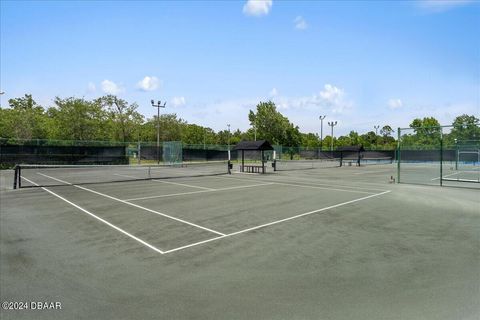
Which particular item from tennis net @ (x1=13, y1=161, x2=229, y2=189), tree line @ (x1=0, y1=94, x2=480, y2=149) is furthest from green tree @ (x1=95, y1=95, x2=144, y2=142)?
tennis net @ (x1=13, y1=161, x2=229, y2=189)

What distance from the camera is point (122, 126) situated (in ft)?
206

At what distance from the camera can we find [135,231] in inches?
326

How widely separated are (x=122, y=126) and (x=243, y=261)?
62.2 m

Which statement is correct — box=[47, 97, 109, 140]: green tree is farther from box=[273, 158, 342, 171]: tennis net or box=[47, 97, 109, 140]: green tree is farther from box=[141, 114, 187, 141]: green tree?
box=[273, 158, 342, 171]: tennis net

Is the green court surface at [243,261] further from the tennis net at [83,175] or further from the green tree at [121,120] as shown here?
the green tree at [121,120]

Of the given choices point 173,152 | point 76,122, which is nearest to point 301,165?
point 173,152

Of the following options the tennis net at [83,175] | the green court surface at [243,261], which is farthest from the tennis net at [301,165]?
the green court surface at [243,261]

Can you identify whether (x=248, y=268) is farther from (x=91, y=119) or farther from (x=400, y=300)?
(x=91, y=119)

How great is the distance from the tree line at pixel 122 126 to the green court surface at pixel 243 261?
19.1m

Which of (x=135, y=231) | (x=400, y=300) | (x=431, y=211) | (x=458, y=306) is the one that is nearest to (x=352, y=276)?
(x=400, y=300)

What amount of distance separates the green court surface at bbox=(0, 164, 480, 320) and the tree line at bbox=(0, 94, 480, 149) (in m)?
19.1

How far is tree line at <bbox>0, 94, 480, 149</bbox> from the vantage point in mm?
47656

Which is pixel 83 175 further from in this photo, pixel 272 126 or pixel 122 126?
pixel 272 126

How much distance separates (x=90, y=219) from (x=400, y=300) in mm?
8724
